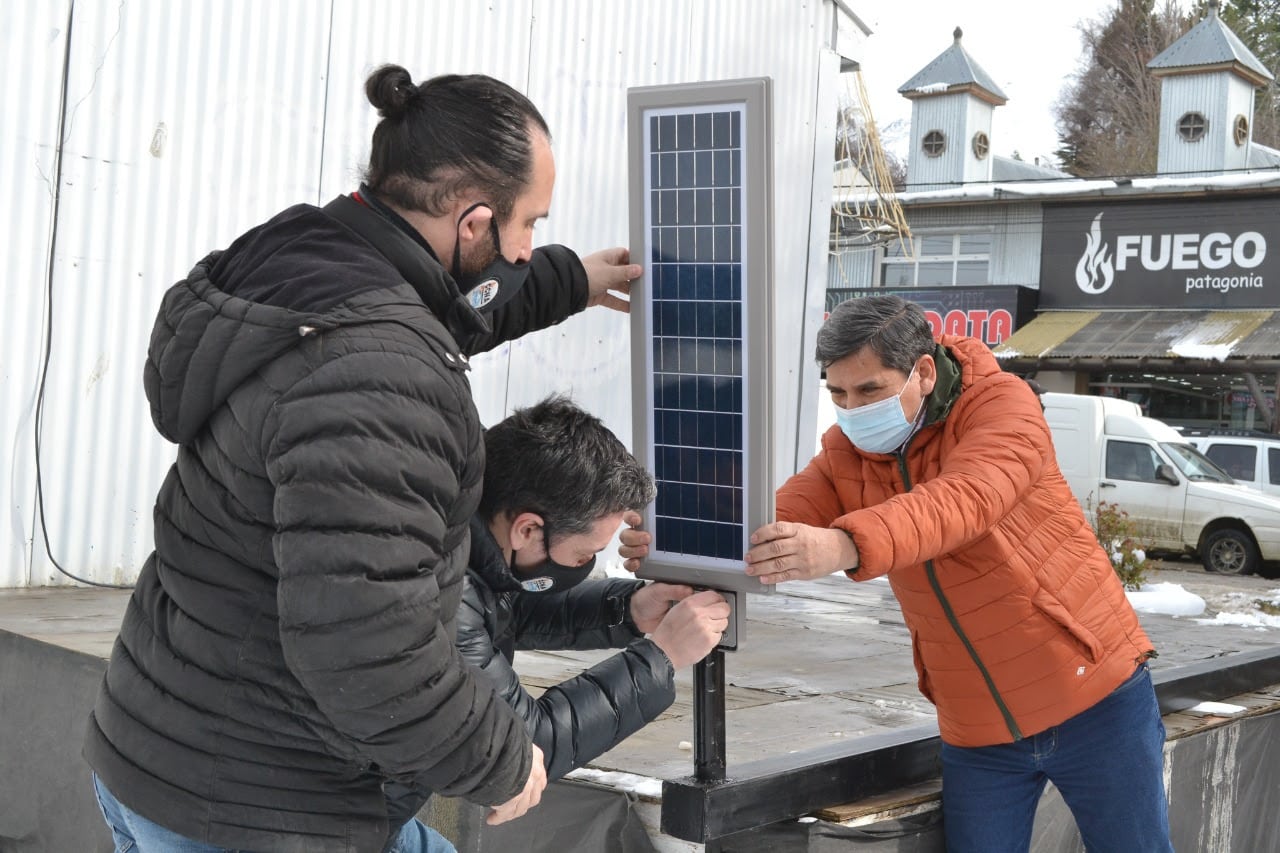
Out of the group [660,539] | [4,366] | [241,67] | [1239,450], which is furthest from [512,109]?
[1239,450]

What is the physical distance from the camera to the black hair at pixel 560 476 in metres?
2.29

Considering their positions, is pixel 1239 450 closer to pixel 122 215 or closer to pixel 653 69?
pixel 653 69

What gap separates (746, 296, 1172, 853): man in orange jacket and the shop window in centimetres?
2625

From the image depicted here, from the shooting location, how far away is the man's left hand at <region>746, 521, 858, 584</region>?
2.54 meters

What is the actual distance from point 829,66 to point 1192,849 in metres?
7.94

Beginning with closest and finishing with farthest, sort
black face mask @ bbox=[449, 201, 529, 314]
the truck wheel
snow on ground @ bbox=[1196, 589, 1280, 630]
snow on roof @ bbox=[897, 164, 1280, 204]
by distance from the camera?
black face mask @ bbox=[449, 201, 529, 314] < snow on ground @ bbox=[1196, 589, 1280, 630] < the truck wheel < snow on roof @ bbox=[897, 164, 1280, 204]

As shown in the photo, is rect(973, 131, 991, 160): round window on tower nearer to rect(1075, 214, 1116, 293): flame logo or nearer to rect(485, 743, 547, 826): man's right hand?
rect(1075, 214, 1116, 293): flame logo

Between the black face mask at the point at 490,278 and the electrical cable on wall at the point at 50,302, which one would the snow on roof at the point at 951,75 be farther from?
the black face mask at the point at 490,278

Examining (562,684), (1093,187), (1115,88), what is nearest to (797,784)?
(562,684)

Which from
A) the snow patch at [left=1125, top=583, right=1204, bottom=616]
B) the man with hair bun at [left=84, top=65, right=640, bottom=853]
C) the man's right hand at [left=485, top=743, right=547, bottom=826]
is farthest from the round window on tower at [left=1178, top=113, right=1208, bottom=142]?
the man's right hand at [left=485, top=743, right=547, bottom=826]

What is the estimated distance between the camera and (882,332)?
10.1ft

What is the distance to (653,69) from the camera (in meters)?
9.36

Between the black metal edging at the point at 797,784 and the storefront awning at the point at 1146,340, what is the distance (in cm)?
2193

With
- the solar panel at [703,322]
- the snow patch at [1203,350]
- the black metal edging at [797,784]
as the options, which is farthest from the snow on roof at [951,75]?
the solar panel at [703,322]
